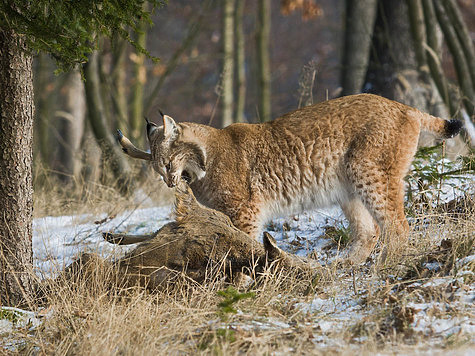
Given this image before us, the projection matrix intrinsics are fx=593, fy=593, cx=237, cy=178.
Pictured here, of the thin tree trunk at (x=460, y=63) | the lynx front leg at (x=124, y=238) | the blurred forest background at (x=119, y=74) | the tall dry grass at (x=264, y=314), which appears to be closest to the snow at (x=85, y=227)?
the blurred forest background at (x=119, y=74)

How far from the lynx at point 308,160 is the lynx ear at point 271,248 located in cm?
104

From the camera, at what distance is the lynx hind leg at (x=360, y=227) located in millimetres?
5059

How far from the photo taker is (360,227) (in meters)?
5.19

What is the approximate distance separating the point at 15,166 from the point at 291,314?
6.79ft

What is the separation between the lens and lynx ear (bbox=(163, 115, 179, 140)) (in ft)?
16.1

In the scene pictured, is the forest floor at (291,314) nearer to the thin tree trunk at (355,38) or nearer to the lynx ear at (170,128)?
the lynx ear at (170,128)

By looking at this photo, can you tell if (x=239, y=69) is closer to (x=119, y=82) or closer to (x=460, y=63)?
(x=119, y=82)

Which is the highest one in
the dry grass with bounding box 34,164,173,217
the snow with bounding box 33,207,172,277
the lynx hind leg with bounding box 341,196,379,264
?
the lynx hind leg with bounding box 341,196,379,264

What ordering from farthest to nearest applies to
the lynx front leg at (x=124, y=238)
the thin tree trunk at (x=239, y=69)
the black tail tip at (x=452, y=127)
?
1. the thin tree trunk at (x=239, y=69)
2. the black tail tip at (x=452, y=127)
3. the lynx front leg at (x=124, y=238)

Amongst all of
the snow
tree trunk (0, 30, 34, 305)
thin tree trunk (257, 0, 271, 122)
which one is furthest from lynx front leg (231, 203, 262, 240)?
thin tree trunk (257, 0, 271, 122)

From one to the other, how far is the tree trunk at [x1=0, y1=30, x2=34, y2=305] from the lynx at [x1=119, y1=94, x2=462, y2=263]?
121cm

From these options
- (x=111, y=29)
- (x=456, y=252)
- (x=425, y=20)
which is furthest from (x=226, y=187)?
(x=425, y=20)

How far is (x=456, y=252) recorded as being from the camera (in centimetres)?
390

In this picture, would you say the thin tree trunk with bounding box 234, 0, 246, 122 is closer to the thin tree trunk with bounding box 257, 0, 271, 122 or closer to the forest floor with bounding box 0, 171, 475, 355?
the thin tree trunk with bounding box 257, 0, 271, 122
